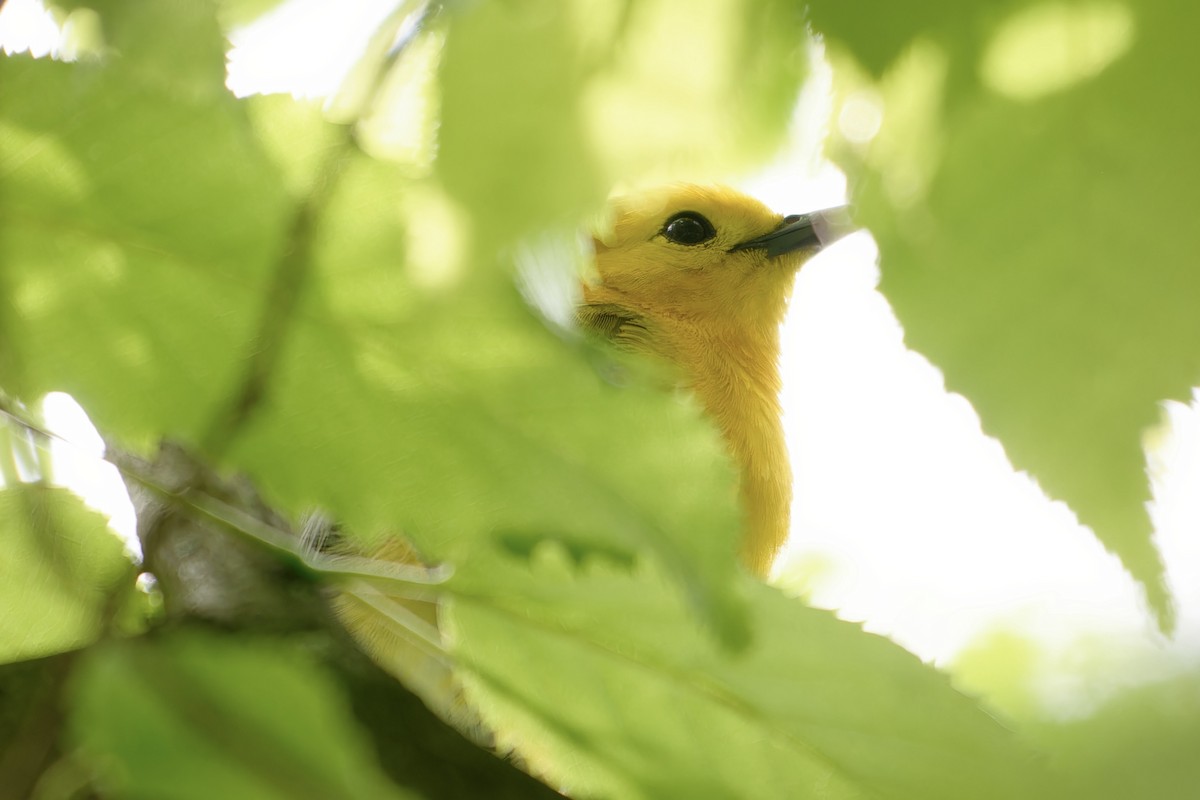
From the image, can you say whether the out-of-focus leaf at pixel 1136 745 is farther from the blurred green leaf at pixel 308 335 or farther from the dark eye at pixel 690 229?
the dark eye at pixel 690 229

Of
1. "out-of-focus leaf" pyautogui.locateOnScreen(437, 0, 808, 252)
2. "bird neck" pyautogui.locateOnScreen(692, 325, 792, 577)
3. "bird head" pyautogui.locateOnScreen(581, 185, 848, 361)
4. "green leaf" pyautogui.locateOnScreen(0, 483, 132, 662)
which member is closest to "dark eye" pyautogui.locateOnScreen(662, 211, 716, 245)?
"bird head" pyautogui.locateOnScreen(581, 185, 848, 361)

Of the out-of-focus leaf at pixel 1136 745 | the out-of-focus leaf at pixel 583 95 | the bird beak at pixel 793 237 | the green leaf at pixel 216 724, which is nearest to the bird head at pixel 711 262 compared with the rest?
the bird beak at pixel 793 237

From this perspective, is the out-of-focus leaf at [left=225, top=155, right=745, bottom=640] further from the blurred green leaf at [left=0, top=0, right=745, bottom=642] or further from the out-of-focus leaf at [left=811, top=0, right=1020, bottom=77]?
the out-of-focus leaf at [left=811, top=0, right=1020, bottom=77]

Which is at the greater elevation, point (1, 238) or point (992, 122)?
point (992, 122)

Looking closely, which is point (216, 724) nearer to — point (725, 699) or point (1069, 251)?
point (725, 699)

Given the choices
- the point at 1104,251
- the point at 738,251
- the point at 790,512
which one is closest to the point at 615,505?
the point at 1104,251

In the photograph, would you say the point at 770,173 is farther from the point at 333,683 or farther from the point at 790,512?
the point at 790,512

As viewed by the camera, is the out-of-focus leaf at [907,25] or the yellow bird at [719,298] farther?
the yellow bird at [719,298]
